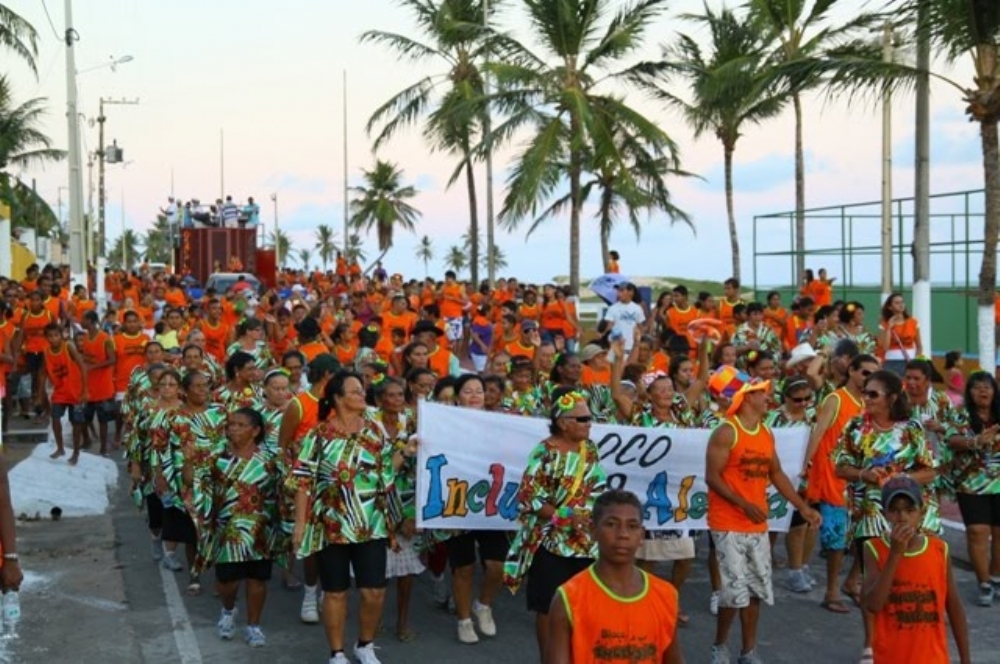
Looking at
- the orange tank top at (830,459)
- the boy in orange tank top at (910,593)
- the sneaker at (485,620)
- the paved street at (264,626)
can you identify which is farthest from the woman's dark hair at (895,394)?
the sneaker at (485,620)

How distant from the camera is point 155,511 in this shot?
10539 mm

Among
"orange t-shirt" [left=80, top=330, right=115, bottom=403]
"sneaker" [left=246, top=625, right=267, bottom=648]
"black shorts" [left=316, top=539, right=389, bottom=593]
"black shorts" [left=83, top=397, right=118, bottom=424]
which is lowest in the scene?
"sneaker" [left=246, top=625, right=267, bottom=648]

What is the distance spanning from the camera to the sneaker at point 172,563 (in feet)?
33.7

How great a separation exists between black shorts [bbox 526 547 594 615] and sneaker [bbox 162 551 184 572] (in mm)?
4384

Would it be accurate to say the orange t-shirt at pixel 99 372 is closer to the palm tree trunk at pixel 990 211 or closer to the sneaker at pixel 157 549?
the sneaker at pixel 157 549

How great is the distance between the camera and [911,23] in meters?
15.9

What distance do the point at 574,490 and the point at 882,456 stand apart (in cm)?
185

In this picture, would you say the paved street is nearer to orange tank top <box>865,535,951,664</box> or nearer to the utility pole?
orange tank top <box>865,535,951,664</box>

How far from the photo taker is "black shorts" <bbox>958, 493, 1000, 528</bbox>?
885cm

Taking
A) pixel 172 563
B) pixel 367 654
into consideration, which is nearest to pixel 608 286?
pixel 172 563

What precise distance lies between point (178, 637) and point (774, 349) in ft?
28.5

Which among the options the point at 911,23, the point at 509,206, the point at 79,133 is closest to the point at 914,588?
the point at 911,23

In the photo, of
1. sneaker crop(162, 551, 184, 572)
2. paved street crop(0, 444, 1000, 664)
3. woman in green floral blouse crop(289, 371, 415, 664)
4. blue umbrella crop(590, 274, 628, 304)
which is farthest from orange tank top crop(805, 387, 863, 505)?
blue umbrella crop(590, 274, 628, 304)

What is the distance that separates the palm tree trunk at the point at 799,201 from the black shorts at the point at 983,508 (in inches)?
739
